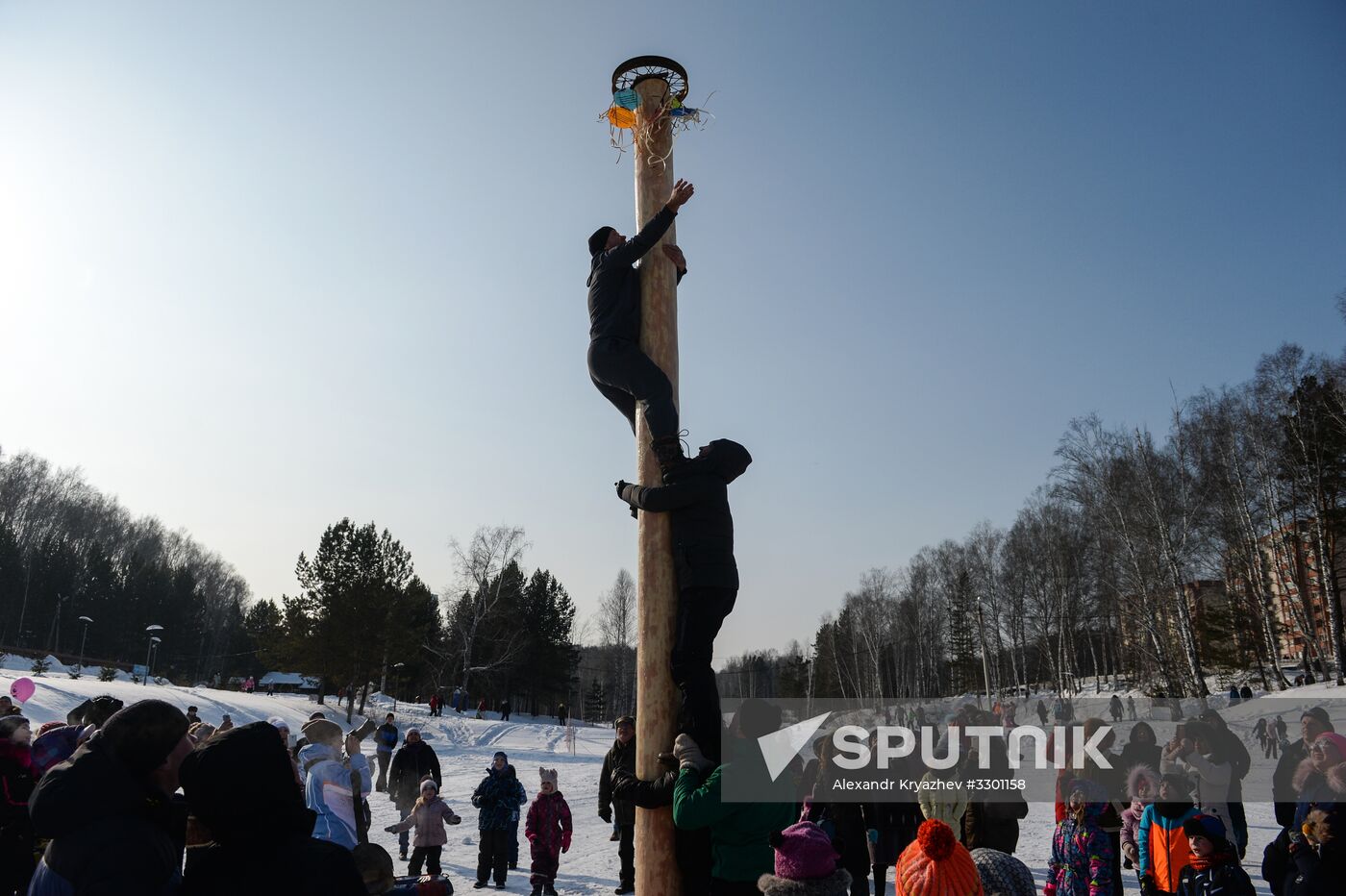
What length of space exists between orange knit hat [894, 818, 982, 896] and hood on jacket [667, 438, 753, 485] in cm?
166

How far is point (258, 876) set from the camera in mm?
1976

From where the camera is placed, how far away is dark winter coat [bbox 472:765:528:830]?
10344 millimetres

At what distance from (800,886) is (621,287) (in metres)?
2.88

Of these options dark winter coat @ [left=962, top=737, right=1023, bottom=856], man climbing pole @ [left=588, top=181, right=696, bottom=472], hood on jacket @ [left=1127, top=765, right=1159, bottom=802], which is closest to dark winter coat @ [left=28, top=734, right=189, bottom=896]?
man climbing pole @ [left=588, top=181, right=696, bottom=472]

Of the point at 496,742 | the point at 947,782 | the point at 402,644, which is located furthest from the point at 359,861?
the point at 402,644

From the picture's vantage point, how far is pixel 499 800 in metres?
10.4

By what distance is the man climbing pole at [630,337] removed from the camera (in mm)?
3756

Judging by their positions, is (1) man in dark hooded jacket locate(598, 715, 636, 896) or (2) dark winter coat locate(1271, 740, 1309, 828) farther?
(1) man in dark hooded jacket locate(598, 715, 636, 896)

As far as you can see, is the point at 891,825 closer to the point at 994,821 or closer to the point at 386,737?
the point at 994,821

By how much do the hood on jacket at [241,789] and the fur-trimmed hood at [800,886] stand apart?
1966 mm

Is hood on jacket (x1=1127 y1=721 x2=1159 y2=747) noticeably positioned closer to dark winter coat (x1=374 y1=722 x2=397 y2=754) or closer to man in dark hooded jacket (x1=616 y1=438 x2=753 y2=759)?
man in dark hooded jacket (x1=616 y1=438 x2=753 y2=759)

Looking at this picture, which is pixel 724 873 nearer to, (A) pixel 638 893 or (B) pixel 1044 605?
(A) pixel 638 893

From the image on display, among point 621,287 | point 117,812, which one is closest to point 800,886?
point 117,812

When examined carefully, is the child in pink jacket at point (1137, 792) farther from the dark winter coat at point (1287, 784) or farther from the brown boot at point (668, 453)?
the brown boot at point (668, 453)
